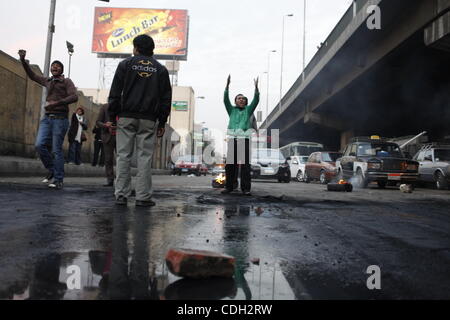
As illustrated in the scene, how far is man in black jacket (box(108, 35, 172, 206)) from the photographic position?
A: 4.78 metres

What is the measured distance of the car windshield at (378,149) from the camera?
15992 millimetres

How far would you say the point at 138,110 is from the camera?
479 cm

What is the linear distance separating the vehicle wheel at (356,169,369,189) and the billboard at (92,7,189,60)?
45.2m

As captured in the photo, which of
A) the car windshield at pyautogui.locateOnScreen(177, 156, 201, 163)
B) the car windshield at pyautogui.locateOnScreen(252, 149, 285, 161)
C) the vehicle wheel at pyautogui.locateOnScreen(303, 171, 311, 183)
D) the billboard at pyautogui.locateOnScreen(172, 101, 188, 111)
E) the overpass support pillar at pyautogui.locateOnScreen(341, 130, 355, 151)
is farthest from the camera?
the billboard at pyautogui.locateOnScreen(172, 101, 188, 111)

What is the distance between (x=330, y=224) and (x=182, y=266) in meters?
2.34

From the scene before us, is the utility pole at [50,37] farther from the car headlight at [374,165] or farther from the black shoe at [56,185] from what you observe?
the car headlight at [374,165]

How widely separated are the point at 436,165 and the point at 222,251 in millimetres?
16372

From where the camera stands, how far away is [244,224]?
3.68 metres

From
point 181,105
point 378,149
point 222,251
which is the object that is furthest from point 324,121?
point 181,105

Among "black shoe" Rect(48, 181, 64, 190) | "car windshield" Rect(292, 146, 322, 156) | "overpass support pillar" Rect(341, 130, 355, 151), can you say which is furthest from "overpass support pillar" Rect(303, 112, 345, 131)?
"black shoe" Rect(48, 181, 64, 190)

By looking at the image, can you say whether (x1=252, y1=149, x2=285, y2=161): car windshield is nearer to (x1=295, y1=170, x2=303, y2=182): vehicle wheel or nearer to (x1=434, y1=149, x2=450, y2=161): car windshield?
(x1=295, y1=170, x2=303, y2=182): vehicle wheel
